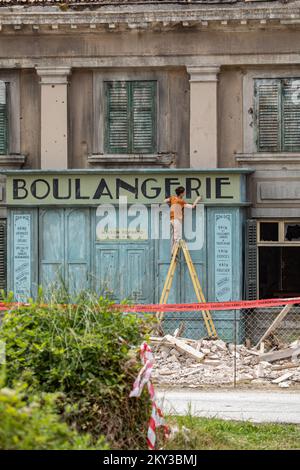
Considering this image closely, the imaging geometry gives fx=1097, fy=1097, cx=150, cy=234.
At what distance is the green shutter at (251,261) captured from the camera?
22766 mm

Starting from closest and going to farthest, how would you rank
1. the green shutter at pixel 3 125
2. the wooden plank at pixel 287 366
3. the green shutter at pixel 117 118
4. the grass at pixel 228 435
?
the grass at pixel 228 435, the wooden plank at pixel 287 366, the green shutter at pixel 117 118, the green shutter at pixel 3 125

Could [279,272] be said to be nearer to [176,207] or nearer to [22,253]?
[176,207]

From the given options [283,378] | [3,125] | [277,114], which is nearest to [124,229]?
[3,125]

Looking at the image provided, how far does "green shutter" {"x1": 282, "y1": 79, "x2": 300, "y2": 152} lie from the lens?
2302cm

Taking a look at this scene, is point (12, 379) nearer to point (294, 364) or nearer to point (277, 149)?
point (294, 364)

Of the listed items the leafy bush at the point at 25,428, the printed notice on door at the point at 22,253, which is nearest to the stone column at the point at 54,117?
the printed notice on door at the point at 22,253

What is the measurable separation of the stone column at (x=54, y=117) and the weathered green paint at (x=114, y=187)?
487mm

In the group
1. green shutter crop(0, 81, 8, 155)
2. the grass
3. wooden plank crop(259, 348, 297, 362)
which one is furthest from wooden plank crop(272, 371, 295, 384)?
green shutter crop(0, 81, 8, 155)

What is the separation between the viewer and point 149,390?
34.8 ft

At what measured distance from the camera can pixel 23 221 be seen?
23094 millimetres

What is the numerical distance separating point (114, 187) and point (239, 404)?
826 centimetres

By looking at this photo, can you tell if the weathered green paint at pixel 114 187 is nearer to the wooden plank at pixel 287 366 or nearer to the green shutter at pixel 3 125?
the green shutter at pixel 3 125
